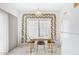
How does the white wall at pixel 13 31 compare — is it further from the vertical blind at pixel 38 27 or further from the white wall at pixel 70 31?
the white wall at pixel 70 31

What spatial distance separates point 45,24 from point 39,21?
0.10 metres

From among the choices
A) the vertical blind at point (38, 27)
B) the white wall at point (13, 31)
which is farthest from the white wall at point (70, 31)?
the white wall at point (13, 31)

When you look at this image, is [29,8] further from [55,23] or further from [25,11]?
[55,23]

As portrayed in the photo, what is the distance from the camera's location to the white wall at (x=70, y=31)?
177 centimetres

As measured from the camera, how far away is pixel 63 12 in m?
1.81

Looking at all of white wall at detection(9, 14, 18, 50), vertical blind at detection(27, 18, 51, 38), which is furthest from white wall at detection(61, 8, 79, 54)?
white wall at detection(9, 14, 18, 50)

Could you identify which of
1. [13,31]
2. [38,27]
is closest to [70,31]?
[38,27]

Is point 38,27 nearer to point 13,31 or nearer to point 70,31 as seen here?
point 13,31

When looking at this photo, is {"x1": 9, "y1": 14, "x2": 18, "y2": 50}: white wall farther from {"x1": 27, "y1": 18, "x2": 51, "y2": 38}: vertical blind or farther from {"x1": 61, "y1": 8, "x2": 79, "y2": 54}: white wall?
{"x1": 61, "y1": 8, "x2": 79, "y2": 54}: white wall

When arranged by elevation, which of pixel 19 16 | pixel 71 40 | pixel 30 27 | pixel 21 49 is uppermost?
pixel 19 16

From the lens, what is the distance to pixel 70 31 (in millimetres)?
1868
